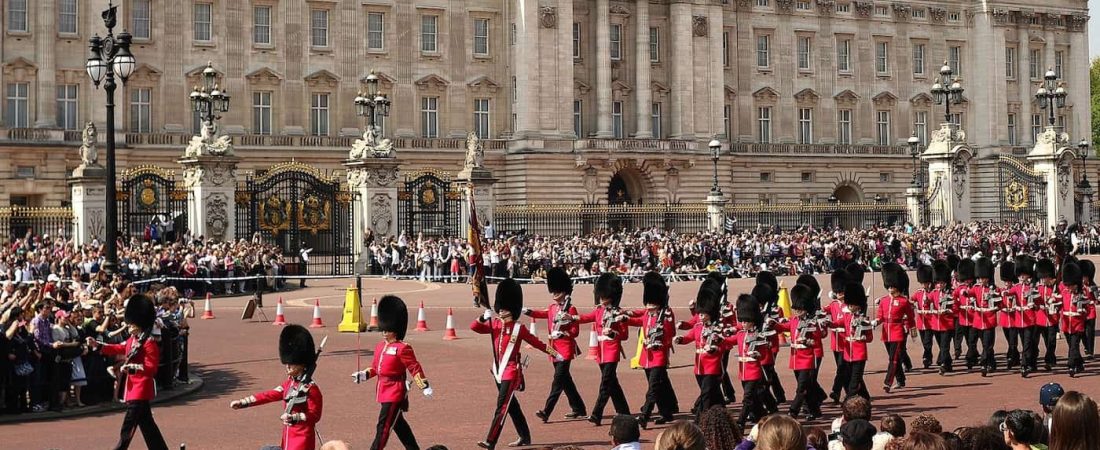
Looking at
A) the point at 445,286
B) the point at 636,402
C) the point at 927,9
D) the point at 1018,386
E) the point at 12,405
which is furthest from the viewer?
the point at 927,9

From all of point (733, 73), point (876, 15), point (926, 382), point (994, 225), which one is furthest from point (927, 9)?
point (926, 382)

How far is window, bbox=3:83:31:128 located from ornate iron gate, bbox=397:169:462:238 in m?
16.4

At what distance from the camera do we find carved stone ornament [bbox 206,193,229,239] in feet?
121

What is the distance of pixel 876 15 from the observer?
68.4 m

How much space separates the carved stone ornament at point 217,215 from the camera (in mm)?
36781

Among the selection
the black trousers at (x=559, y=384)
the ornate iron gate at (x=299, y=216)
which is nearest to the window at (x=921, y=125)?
the ornate iron gate at (x=299, y=216)

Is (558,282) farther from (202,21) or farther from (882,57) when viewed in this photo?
(882,57)

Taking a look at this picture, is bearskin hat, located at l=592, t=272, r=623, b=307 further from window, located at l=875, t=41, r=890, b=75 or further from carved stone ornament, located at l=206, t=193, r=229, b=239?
window, located at l=875, t=41, r=890, b=75

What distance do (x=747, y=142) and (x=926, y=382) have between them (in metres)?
47.0

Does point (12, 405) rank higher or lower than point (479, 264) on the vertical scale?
lower

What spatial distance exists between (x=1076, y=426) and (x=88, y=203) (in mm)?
30909

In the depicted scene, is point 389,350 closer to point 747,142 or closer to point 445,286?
point 445,286

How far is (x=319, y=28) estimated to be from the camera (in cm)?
5522

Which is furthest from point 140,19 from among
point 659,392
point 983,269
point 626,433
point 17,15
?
point 626,433
